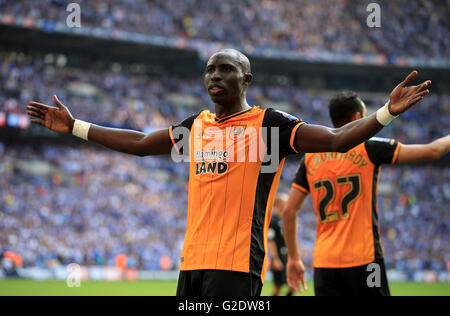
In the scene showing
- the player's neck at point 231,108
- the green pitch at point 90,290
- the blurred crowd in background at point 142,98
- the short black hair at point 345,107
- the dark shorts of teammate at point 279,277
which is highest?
the blurred crowd in background at point 142,98

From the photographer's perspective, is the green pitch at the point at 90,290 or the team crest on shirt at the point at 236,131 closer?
the team crest on shirt at the point at 236,131

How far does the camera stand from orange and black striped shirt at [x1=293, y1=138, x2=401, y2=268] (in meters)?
4.80

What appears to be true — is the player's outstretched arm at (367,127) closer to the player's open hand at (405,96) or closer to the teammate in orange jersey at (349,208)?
the player's open hand at (405,96)

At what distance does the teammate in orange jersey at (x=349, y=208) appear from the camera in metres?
4.73

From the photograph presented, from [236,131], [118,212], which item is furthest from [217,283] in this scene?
[118,212]

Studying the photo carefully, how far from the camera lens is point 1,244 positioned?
22422 mm

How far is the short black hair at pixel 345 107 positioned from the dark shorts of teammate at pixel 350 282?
1.29m

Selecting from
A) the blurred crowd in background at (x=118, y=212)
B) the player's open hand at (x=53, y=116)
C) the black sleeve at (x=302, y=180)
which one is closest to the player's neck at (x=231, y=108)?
the player's open hand at (x=53, y=116)

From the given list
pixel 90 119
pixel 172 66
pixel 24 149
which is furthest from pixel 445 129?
pixel 24 149

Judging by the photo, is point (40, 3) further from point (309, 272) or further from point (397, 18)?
point (397, 18)

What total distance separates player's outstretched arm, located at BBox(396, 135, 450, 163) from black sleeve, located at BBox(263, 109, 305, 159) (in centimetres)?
131

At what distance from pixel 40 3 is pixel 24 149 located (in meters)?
7.83

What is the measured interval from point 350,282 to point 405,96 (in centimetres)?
200
